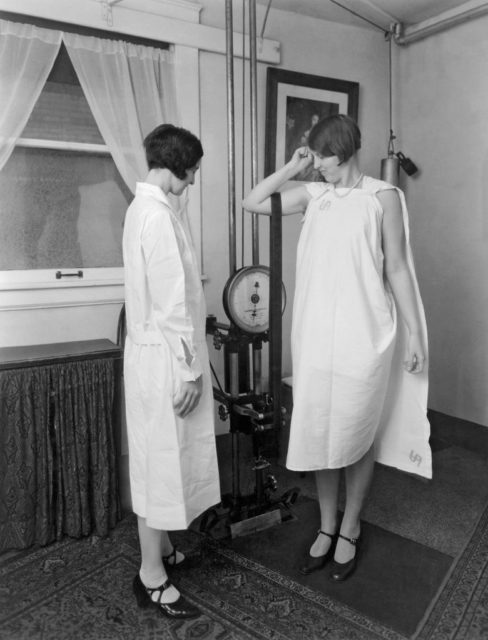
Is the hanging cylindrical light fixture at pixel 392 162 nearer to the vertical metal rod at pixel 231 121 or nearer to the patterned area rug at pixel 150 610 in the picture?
the vertical metal rod at pixel 231 121

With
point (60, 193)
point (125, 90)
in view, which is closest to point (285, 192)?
point (125, 90)

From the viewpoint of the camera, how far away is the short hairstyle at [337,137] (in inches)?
77.2

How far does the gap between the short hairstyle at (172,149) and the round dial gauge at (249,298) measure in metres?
0.57

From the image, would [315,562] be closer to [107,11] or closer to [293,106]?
[293,106]

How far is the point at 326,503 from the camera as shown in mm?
2268

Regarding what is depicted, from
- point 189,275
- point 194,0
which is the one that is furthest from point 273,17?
point 189,275

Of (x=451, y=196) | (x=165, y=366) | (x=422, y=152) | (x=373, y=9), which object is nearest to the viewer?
(x=165, y=366)

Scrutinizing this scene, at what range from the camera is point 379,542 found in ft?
8.06

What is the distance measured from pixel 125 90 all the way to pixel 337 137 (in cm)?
129

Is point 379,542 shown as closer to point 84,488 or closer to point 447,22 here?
point 84,488

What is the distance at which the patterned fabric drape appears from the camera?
228 centimetres

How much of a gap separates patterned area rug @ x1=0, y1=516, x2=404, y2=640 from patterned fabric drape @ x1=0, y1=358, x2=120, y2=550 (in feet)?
0.37

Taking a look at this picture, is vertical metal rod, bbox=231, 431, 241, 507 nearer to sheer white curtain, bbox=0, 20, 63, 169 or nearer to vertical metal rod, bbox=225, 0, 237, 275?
vertical metal rod, bbox=225, 0, 237, 275

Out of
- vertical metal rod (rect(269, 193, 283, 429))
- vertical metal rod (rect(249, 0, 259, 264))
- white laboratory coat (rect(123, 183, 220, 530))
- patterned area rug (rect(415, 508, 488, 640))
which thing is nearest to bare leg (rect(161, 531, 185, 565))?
white laboratory coat (rect(123, 183, 220, 530))
